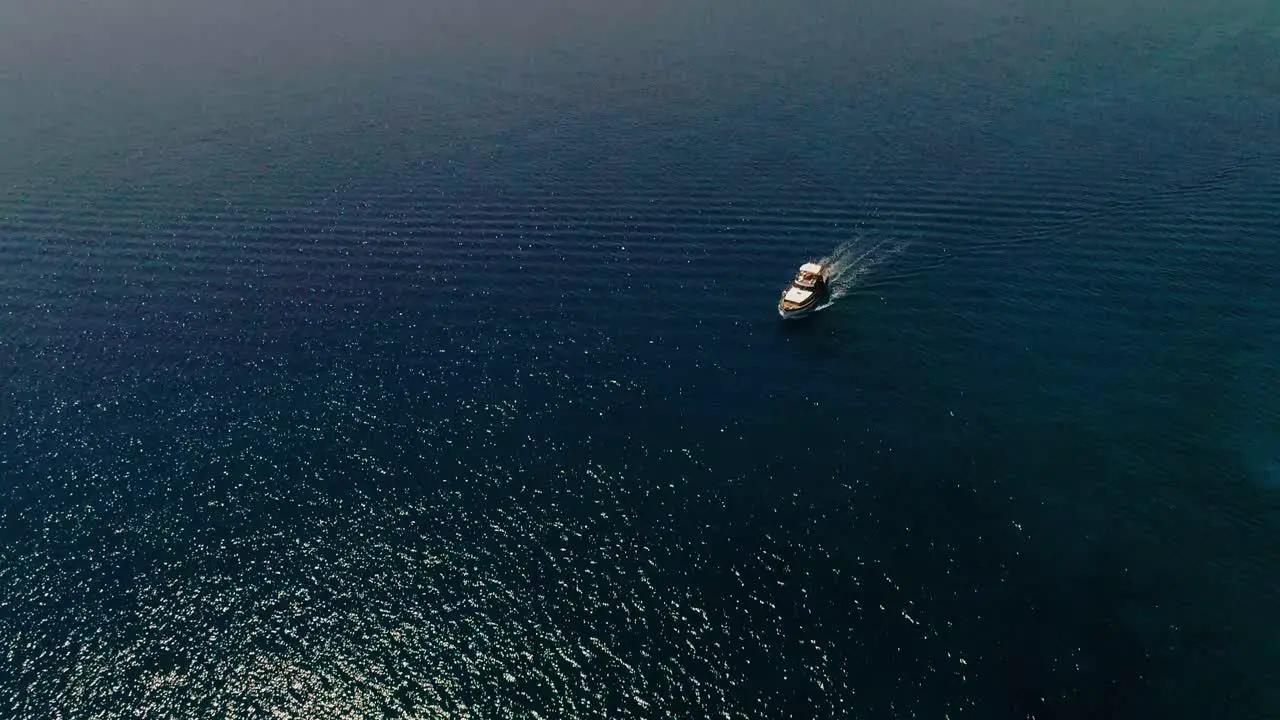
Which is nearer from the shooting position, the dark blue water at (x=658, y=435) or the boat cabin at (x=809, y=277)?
the dark blue water at (x=658, y=435)

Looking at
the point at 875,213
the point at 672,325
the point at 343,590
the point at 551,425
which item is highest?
the point at 875,213

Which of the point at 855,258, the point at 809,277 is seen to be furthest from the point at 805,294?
the point at 855,258

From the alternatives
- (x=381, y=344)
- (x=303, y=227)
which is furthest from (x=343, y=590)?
(x=303, y=227)

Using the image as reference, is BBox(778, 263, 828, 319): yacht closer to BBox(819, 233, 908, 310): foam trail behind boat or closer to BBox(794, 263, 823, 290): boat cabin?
BBox(794, 263, 823, 290): boat cabin

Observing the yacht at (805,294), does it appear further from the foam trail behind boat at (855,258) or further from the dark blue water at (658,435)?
the foam trail behind boat at (855,258)

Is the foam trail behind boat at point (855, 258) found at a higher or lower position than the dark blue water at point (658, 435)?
higher

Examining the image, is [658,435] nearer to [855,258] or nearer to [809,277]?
[809,277]

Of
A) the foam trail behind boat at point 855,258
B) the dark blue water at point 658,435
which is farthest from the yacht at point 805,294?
the foam trail behind boat at point 855,258

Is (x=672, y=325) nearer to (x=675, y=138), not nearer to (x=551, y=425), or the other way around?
(x=551, y=425)
